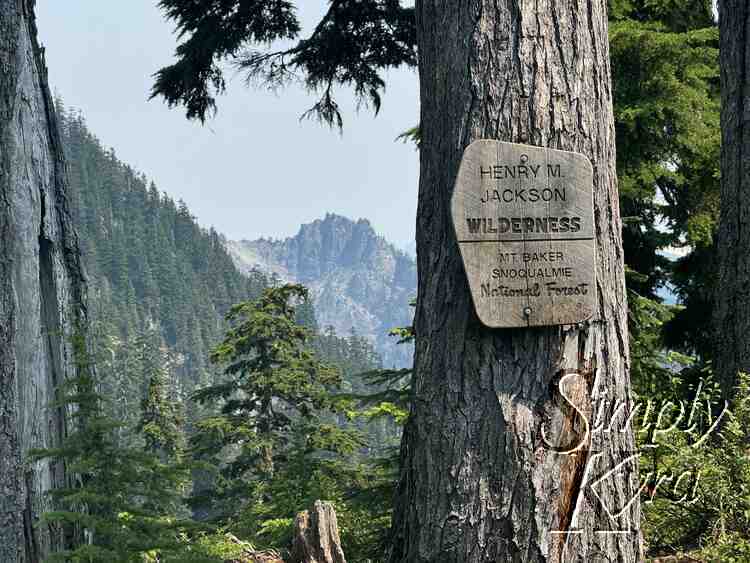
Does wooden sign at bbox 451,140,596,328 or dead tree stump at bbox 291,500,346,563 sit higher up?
wooden sign at bbox 451,140,596,328

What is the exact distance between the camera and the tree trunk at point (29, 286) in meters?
3.89

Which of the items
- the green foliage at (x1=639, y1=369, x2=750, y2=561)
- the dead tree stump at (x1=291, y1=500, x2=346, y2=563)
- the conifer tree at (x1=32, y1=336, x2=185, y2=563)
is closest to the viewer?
the green foliage at (x1=639, y1=369, x2=750, y2=561)

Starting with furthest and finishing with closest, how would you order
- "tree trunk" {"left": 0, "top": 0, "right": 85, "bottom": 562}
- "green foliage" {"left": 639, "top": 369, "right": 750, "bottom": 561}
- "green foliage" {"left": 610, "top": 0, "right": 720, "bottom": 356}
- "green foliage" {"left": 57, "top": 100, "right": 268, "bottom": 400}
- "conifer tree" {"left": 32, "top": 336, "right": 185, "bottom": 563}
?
"green foliage" {"left": 57, "top": 100, "right": 268, "bottom": 400} < "green foliage" {"left": 610, "top": 0, "right": 720, "bottom": 356} < "conifer tree" {"left": 32, "top": 336, "right": 185, "bottom": 563} < "tree trunk" {"left": 0, "top": 0, "right": 85, "bottom": 562} < "green foliage" {"left": 639, "top": 369, "right": 750, "bottom": 561}

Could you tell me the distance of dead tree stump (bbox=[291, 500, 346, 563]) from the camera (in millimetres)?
4625

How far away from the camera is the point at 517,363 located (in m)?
2.50

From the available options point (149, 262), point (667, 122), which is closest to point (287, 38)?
point (667, 122)

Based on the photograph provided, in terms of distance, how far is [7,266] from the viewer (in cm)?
406

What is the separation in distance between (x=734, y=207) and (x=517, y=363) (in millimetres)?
2132

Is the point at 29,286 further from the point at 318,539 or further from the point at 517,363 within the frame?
the point at 517,363

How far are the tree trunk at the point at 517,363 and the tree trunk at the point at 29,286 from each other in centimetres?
220

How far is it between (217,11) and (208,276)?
158 metres

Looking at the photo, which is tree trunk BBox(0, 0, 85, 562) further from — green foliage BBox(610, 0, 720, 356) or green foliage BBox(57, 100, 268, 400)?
green foliage BBox(57, 100, 268, 400)

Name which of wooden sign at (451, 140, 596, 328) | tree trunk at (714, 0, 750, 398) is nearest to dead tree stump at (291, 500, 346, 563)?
tree trunk at (714, 0, 750, 398)

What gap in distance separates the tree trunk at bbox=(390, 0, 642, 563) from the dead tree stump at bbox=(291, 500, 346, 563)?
2.04 metres
